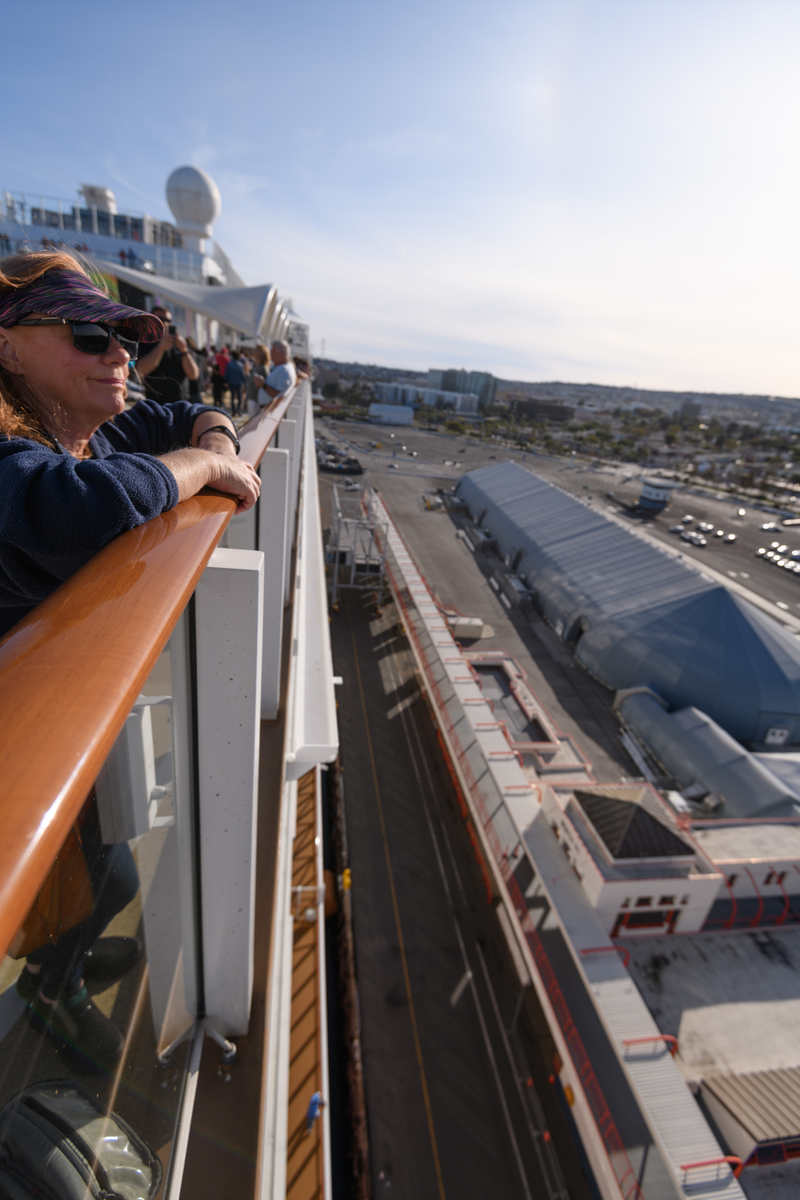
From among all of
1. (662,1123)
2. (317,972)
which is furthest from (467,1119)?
(317,972)

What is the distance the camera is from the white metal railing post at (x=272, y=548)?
265 cm

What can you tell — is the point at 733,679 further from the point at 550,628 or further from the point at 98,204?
the point at 98,204

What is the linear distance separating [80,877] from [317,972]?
4395mm

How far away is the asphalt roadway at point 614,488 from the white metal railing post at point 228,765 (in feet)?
76.3

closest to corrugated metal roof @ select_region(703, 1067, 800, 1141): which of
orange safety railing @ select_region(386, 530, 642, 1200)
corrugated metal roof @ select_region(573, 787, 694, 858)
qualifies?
orange safety railing @ select_region(386, 530, 642, 1200)

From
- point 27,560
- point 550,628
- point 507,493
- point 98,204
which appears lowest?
point 550,628

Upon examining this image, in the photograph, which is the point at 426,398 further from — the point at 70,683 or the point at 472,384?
the point at 70,683

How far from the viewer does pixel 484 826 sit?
36.2ft

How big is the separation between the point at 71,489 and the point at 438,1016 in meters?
10.6

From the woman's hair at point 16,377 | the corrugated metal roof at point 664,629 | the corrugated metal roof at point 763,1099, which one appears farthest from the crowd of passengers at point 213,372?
the corrugated metal roof at point 664,629

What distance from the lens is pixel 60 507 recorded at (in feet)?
2.70

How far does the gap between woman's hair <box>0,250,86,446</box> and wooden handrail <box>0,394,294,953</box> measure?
58 cm

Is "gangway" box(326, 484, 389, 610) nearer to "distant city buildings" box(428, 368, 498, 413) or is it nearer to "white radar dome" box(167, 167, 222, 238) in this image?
"white radar dome" box(167, 167, 222, 238)

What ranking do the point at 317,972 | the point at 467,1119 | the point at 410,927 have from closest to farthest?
the point at 317,972 < the point at 467,1119 < the point at 410,927
